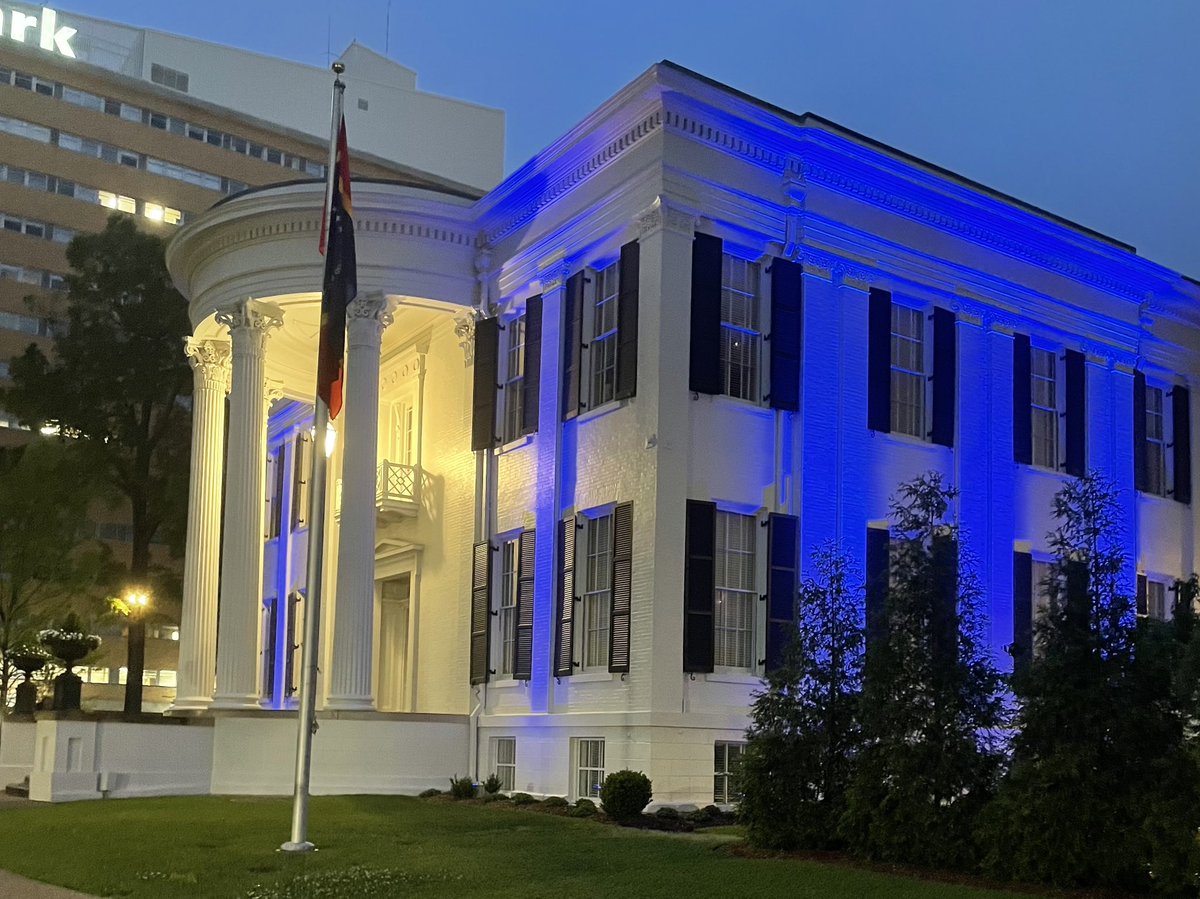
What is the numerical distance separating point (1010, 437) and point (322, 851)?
16.1 m

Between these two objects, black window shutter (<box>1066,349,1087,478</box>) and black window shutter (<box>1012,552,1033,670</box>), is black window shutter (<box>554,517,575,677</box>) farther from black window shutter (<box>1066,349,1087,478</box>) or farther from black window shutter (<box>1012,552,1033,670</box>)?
black window shutter (<box>1066,349,1087,478</box>)

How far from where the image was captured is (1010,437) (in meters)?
26.5

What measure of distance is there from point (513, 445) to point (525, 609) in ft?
10.1

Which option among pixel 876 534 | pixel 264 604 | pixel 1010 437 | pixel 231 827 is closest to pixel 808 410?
pixel 876 534

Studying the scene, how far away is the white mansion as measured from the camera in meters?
21.9

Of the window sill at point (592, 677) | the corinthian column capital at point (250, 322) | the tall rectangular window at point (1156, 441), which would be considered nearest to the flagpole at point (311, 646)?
the window sill at point (592, 677)

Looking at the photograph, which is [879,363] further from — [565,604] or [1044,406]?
[565,604]

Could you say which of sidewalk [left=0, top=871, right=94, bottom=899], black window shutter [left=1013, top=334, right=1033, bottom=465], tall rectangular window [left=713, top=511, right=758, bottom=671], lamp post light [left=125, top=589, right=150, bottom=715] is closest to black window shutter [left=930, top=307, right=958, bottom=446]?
black window shutter [left=1013, top=334, right=1033, bottom=465]

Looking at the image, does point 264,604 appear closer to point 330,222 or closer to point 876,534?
point 876,534

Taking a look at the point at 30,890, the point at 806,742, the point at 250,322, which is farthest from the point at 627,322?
the point at 30,890

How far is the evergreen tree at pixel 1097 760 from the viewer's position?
1153 cm

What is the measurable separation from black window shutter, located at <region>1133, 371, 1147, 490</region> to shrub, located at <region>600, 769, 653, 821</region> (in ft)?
47.2

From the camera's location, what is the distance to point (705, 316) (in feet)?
72.4

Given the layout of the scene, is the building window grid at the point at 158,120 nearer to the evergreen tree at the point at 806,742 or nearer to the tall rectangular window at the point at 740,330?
the tall rectangular window at the point at 740,330
